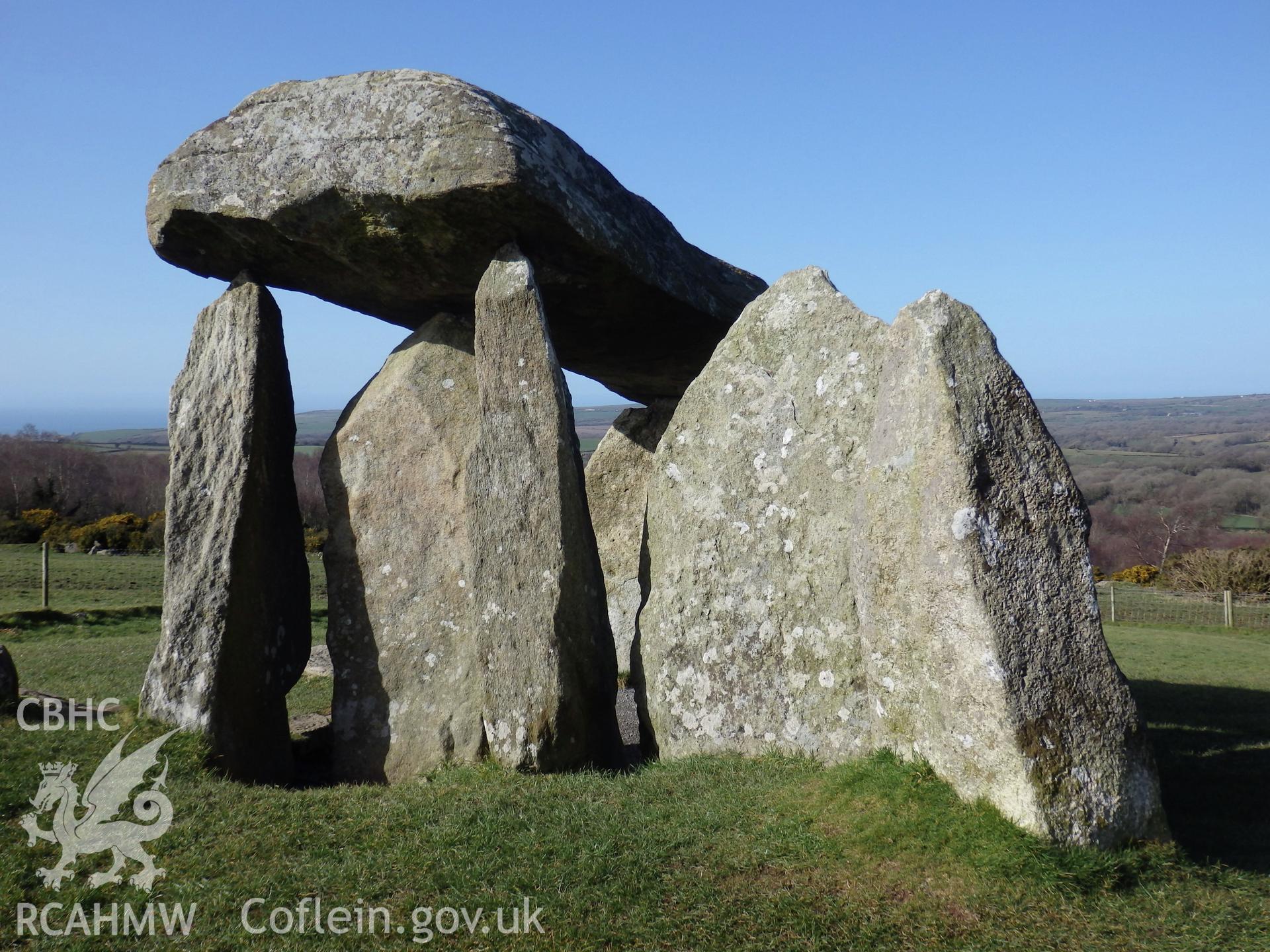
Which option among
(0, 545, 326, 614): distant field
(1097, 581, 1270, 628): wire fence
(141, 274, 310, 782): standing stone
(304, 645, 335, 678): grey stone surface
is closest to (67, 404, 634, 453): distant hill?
(0, 545, 326, 614): distant field

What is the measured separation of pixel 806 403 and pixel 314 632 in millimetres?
12992

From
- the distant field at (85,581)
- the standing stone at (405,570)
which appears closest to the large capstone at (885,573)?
the standing stone at (405,570)

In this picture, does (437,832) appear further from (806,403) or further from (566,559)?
(806,403)

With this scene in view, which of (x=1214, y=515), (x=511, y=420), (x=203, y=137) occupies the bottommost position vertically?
(x=1214, y=515)

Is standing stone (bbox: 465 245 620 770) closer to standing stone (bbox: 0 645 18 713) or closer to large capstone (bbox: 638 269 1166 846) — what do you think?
large capstone (bbox: 638 269 1166 846)

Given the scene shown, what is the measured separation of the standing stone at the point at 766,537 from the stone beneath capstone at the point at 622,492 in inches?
181

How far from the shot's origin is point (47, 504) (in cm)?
4169

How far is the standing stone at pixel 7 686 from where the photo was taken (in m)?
8.12

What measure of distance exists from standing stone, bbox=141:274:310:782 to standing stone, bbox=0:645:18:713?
1.31 metres

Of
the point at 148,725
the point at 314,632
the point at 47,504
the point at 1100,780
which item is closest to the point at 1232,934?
the point at 1100,780

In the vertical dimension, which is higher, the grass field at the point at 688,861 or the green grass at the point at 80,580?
the grass field at the point at 688,861

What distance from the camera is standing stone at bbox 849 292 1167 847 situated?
543 cm

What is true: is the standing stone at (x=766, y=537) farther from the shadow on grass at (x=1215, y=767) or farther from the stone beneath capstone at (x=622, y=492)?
the stone beneath capstone at (x=622, y=492)

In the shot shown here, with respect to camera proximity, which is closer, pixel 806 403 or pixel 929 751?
pixel 929 751
